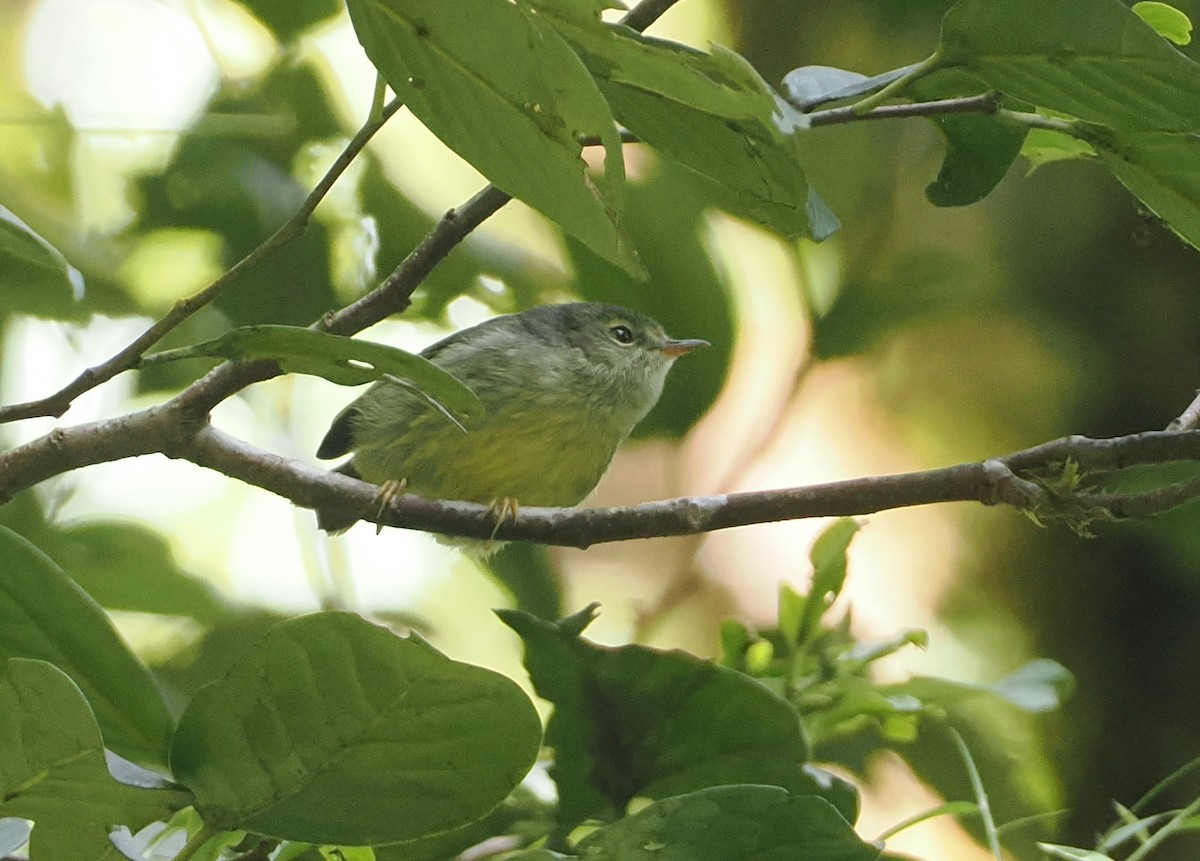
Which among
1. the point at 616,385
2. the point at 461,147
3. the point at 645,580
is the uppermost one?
the point at 461,147

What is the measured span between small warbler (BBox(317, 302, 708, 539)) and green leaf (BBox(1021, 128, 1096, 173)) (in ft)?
2.52

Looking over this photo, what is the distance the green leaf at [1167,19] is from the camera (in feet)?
2.29

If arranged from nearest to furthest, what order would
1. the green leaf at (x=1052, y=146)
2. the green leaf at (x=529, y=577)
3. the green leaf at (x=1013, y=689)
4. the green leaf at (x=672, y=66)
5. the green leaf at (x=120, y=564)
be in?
1. the green leaf at (x=672, y=66)
2. the green leaf at (x=1052, y=146)
3. the green leaf at (x=1013, y=689)
4. the green leaf at (x=120, y=564)
5. the green leaf at (x=529, y=577)

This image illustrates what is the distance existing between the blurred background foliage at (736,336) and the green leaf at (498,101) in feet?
2.82

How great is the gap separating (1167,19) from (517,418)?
104 centimetres

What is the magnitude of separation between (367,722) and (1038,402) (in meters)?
1.60

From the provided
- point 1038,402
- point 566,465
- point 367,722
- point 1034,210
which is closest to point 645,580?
point 566,465

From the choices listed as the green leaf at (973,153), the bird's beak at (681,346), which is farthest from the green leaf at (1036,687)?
the bird's beak at (681,346)

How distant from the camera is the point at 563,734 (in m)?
0.69

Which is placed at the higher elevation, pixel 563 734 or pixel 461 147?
pixel 461 147

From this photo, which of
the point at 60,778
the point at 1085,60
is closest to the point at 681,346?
the point at 1085,60

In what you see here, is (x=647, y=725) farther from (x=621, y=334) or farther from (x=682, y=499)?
(x=621, y=334)

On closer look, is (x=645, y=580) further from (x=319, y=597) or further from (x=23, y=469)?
(x=23, y=469)

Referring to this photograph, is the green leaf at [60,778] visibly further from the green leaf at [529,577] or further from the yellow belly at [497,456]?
the yellow belly at [497,456]
